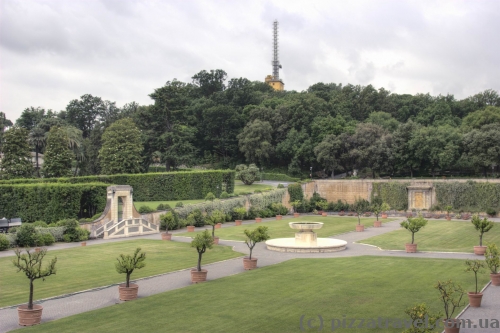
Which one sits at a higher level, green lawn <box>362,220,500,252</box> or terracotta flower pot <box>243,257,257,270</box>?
terracotta flower pot <box>243,257,257,270</box>

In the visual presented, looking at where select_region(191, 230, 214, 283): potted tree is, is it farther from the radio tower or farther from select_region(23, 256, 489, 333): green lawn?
the radio tower

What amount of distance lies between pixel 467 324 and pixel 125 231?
23.5 m

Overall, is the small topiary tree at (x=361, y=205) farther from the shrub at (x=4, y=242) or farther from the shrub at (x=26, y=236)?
the shrub at (x=4, y=242)

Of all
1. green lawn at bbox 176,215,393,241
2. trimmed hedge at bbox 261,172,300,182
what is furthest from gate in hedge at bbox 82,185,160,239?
trimmed hedge at bbox 261,172,300,182

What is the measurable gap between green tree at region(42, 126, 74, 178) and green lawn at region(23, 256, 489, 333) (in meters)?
37.5

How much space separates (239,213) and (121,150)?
61.9 feet

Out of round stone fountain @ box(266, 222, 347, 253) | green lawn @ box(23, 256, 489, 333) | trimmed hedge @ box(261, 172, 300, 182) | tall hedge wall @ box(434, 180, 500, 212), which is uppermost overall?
trimmed hedge @ box(261, 172, 300, 182)

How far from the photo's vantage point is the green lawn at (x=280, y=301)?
515 inches

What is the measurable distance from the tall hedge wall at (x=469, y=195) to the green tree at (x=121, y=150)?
100 feet

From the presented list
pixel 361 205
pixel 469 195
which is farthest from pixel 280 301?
pixel 469 195

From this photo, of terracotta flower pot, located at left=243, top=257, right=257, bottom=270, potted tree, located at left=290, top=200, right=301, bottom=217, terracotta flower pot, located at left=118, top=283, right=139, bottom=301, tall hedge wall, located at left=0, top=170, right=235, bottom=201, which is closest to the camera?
terracotta flower pot, located at left=118, top=283, right=139, bottom=301

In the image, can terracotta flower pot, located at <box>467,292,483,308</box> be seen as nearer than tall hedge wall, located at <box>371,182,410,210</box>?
Yes

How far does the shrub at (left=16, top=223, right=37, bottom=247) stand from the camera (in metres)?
27.9

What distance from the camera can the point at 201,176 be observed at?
48.3m
